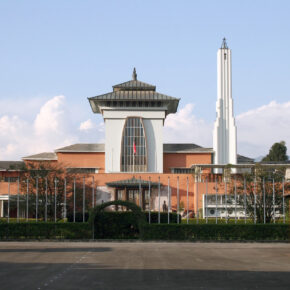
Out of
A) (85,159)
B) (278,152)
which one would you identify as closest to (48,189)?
(85,159)

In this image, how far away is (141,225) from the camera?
35.2 m

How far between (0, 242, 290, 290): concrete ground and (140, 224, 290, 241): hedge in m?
3.59

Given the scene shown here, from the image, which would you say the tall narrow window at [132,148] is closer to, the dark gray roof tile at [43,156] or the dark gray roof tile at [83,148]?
the dark gray roof tile at [83,148]

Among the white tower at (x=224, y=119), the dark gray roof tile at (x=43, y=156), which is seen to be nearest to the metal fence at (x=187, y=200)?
the white tower at (x=224, y=119)

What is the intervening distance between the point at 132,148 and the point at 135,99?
6718 mm

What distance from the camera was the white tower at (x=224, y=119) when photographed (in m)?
75.2

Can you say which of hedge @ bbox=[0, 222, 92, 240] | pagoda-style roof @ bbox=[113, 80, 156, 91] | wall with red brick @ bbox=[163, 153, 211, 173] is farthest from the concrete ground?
pagoda-style roof @ bbox=[113, 80, 156, 91]

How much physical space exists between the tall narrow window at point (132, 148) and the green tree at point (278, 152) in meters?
36.1

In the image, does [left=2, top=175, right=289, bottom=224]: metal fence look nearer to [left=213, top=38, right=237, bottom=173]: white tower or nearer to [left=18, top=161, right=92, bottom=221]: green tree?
[left=18, top=161, right=92, bottom=221]: green tree

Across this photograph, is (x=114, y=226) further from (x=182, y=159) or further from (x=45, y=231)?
(x=182, y=159)

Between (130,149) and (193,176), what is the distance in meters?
10.6

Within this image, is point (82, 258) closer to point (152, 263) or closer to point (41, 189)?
point (152, 263)

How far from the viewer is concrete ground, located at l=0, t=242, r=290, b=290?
15469mm

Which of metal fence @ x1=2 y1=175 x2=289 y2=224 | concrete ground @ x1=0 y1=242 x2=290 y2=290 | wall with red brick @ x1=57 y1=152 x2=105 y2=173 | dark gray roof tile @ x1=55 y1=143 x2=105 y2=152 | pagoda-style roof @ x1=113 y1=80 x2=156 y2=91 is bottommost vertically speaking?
concrete ground @ x1=0 y1=242 x2=290 y2=290
